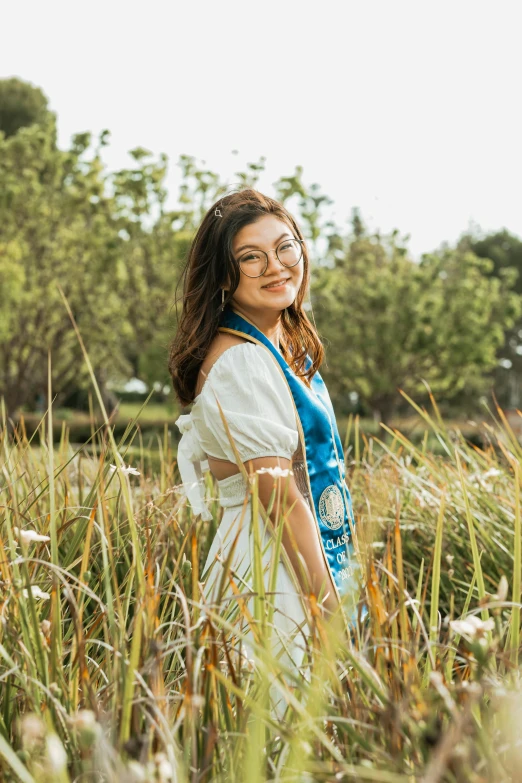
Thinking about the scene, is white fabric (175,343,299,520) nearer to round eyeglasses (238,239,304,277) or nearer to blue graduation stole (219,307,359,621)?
blue graduation stole (219,307,359,621)

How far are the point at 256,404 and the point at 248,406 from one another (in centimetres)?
2

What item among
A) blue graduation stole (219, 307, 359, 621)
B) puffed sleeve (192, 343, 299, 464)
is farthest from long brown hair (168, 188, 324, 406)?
puffed sleeve (192, 343, 299, 464)

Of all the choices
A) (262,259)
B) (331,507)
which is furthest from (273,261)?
(331,507)

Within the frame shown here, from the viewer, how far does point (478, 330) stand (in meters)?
18.3

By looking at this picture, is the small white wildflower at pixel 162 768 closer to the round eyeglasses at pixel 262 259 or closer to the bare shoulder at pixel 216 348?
the bare shoulder at pixel 216 348

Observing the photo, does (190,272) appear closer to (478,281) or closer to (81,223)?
(81,223)

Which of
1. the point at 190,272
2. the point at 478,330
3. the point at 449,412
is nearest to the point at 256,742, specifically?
the point at 190,272

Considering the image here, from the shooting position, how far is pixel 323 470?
2.33m

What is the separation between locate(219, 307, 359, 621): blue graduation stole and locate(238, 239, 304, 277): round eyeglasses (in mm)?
159

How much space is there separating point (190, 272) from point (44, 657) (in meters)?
1.46

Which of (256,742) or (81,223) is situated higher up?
(81,223)

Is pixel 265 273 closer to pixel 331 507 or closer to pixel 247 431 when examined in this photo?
pixel 247 431

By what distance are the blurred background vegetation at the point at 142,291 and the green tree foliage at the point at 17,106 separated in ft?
71.6

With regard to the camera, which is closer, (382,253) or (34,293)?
(34,293)
